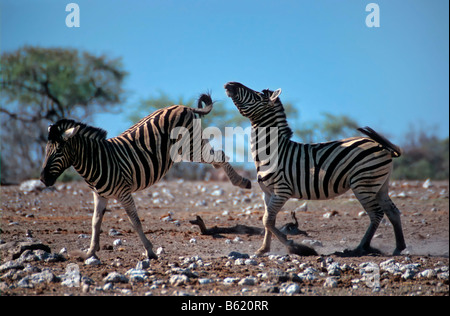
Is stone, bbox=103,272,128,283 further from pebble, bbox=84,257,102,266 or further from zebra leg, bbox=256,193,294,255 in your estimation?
zebra leg, bbox=256,193,294,255

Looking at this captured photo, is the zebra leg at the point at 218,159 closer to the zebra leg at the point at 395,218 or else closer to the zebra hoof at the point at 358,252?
the zebra hoof at the point at 358,252

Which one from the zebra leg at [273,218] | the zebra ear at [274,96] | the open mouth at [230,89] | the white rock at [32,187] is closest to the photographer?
the zebra leg at [273,218]

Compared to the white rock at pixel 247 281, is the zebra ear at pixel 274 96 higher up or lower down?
higher up

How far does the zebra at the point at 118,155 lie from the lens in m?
6.45

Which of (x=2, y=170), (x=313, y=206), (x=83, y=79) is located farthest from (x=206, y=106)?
(x=83, y=79)

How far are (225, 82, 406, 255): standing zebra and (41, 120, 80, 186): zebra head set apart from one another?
248cm

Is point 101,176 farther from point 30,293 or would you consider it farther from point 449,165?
point 449,165

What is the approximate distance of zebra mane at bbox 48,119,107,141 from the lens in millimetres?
6398

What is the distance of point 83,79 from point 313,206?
19151 mm

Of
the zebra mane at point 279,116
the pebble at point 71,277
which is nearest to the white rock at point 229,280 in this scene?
the pebble at point 71,277

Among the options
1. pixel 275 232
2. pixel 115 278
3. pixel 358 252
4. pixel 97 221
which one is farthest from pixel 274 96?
pixel 115 278

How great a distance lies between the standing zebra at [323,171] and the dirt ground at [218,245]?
1.66 feet

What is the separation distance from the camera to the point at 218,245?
810 centimetres

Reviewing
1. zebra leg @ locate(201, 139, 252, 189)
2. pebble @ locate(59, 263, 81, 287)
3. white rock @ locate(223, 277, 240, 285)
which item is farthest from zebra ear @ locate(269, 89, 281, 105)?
pebble @ locate(59, 263, 81, 287)
